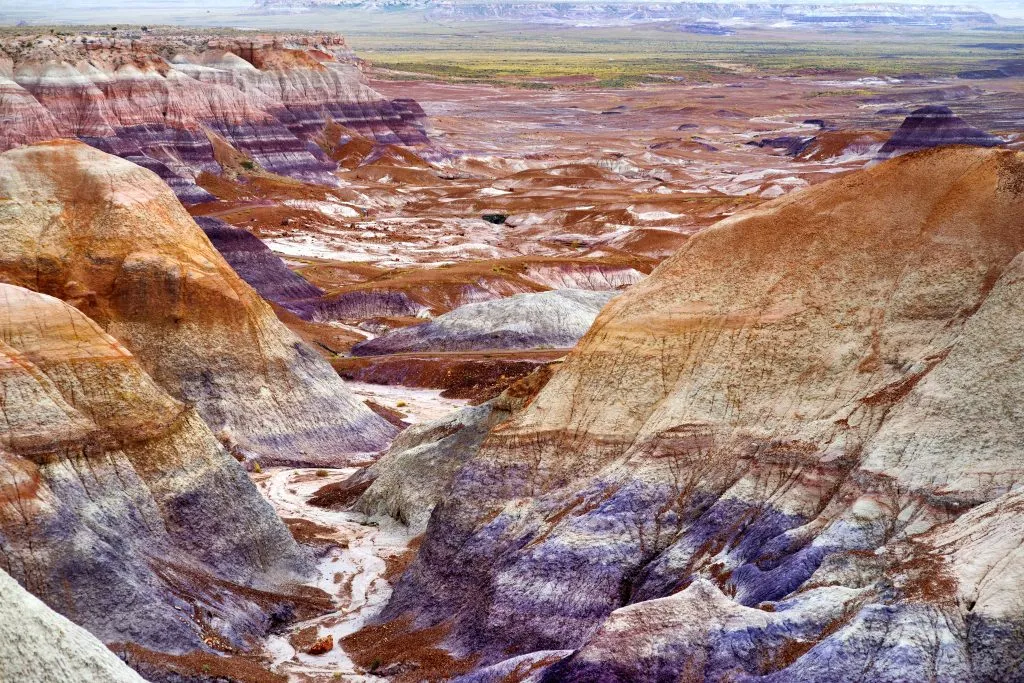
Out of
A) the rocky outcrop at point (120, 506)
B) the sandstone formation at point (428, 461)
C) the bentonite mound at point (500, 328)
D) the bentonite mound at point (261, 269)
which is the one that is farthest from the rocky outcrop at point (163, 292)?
the bentonite mound at point (261, 269)

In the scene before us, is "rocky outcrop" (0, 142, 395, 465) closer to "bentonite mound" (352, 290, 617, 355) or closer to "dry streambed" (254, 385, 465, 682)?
"dry streambed" (254, 385, 465, 682)

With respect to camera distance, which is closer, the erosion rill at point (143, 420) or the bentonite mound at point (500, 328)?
the erosion rill at point (143, 420)

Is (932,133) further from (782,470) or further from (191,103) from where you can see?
(782,470)

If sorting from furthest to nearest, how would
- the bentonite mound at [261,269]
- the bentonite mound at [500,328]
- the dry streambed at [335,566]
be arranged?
the bentonite mound at [261,269] < the bentonite mound at [500,328] < the dry streambed at [335,566]

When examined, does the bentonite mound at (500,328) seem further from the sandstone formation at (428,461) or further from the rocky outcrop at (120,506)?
the rocky outcrop at (120,506)

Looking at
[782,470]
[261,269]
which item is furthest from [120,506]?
[261,269]

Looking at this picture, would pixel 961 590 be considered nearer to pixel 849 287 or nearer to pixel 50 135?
pixel 849 287
